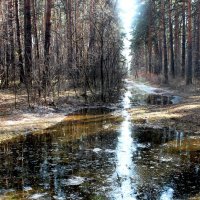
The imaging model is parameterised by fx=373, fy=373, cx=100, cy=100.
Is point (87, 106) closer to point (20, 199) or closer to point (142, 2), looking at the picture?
point (20, 199)

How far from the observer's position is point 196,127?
1299cm

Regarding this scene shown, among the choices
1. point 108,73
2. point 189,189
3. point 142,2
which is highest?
point 142,2

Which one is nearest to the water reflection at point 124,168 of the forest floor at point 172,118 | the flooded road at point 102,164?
the flooded road at point 102,164

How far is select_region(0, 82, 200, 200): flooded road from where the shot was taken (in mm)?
6715

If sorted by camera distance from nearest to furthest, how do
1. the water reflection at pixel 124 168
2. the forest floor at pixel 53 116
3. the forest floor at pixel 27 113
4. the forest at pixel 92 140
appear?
1. the water reflection at pixel 124 168
2. the forest at pixel 92 140
3. the forest floor at pixel 27 113
4. the forest floor at pixel 53 116

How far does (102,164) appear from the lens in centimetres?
852

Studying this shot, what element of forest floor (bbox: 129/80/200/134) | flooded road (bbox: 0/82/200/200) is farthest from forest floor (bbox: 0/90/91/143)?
forest floor (bbox: 129/80/200/134)

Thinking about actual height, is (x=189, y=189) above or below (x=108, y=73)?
below

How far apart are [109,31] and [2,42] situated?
9.03 m

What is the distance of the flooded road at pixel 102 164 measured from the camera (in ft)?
22.0

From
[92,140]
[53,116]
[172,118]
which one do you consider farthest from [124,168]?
[53,116]

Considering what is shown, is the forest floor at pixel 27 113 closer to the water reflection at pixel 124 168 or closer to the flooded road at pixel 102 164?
the flooded road at pixel 102 164

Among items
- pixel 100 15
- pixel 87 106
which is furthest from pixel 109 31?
pixel 87 106

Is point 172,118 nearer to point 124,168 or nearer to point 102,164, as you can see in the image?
point 102,164
